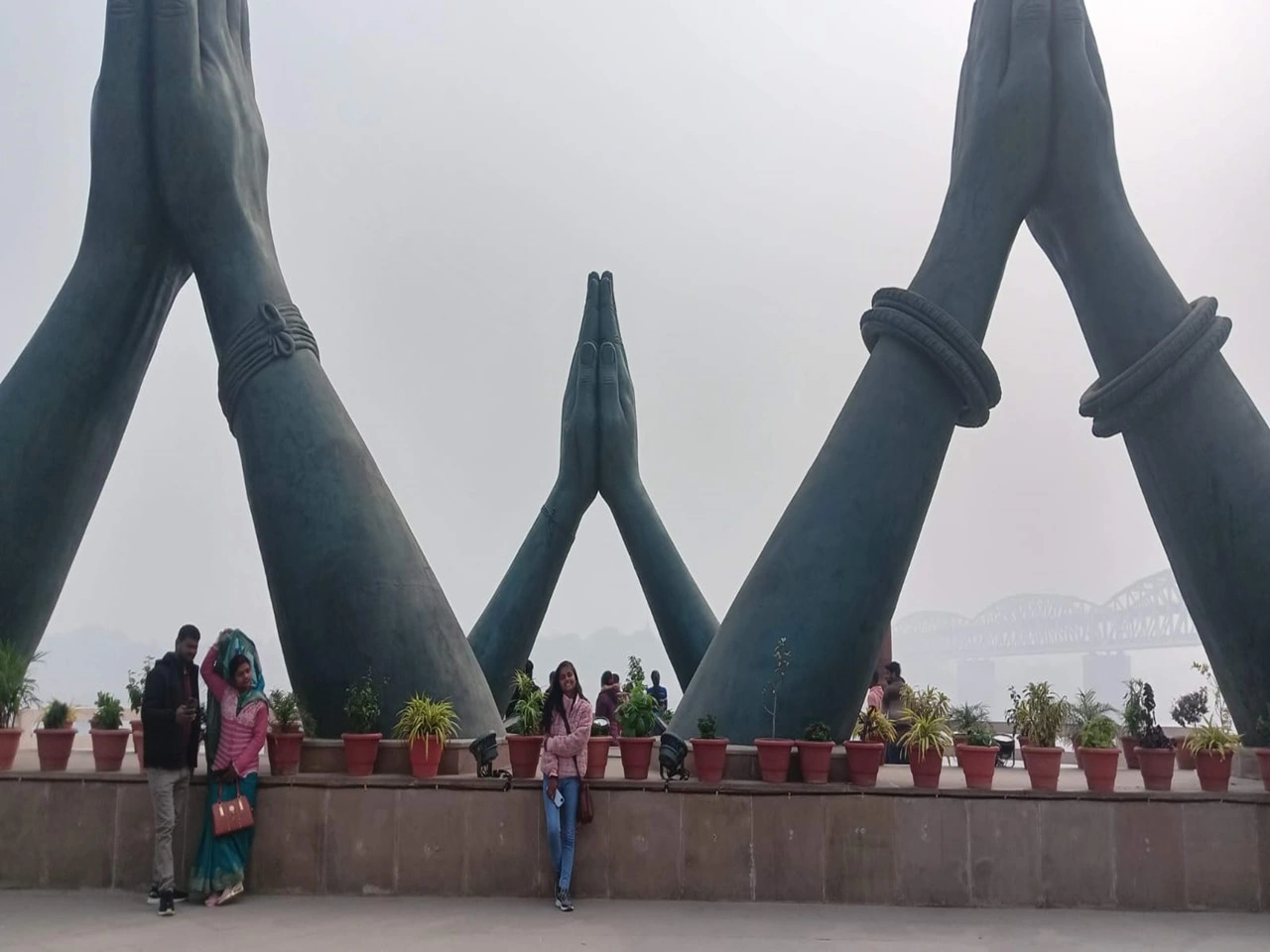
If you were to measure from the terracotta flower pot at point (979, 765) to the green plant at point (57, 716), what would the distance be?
27.2 feet

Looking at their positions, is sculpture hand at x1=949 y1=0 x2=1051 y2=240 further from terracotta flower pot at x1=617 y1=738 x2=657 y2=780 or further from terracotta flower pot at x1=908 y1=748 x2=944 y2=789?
terracotta flower pot at x1=617 y1=738 x2=657 y2=780

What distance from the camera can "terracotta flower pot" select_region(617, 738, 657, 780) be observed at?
9305mm

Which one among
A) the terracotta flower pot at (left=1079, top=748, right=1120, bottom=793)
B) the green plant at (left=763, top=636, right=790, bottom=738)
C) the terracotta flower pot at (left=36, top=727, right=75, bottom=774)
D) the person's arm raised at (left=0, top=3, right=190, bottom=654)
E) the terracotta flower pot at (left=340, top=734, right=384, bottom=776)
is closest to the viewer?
the terracotta flower pot at (left=1079, top=748, right=1120, bottom=793)

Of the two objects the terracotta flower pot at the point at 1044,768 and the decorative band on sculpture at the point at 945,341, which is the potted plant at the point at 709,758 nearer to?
the terracotta flower pot at the point at 1044,768

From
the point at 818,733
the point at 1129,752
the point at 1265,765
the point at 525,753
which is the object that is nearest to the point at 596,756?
the point at 525,753

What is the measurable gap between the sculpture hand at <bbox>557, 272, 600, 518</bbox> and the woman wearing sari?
970 cm

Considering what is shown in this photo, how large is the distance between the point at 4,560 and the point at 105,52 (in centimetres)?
604

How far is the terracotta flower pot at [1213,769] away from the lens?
9.37 metres

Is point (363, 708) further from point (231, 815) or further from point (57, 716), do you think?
point (57, 716)

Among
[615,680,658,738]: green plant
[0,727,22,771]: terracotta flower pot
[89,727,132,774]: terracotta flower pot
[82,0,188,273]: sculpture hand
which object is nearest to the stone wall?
[615,680,658,738]: green plant

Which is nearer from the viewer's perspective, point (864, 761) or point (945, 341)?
point (864, 761)

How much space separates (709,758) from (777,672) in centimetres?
156

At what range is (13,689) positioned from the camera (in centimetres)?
1029

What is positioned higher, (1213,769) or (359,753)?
(359,753)
